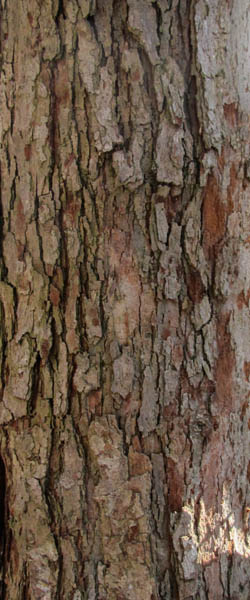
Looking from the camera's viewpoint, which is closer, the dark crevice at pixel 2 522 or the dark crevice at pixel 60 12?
the dark crevice at pixel 60 12

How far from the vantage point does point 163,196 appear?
4.97 feet

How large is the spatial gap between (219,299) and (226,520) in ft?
1.98

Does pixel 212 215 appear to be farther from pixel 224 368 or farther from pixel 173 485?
pixel 173 485

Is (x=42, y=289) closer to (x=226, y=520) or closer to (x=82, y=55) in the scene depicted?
(x=82, y=55)

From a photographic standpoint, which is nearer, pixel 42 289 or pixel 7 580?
pixel 42 289

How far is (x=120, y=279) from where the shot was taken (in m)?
1.53

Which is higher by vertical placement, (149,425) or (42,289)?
(42,289)

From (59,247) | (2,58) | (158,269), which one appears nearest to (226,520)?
(158,269)

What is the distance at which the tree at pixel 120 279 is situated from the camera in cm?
150

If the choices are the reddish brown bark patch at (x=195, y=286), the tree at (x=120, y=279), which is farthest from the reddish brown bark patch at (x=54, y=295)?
the reddish brown bark patch at (x=195, y=286)

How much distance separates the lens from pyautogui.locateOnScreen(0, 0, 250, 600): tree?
150 centimetres

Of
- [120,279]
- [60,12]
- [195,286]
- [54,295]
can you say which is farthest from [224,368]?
[60,12]

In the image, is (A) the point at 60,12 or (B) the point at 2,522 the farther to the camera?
(B) the point at 2,522

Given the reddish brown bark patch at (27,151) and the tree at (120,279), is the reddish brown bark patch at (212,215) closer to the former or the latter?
the tree at (120,279)
